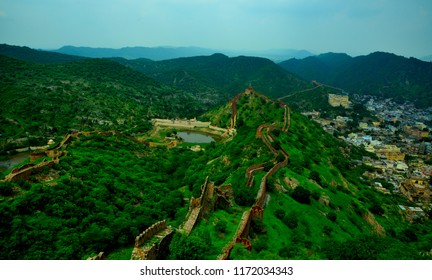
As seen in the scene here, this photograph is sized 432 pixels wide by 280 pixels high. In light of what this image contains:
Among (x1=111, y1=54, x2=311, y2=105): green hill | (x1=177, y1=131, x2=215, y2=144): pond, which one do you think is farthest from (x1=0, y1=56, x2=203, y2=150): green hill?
(x1=111, y1=54, x2=311, y2=105): green hill

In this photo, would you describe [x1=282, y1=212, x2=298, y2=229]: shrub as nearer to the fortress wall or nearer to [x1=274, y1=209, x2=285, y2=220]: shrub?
[x1=274, y1=209, x2=285, y2=220]: shrub

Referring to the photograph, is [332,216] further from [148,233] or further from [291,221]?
[148,233]

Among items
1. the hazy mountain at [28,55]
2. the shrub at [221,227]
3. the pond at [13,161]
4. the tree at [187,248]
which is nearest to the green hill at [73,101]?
the pond at [13,161]

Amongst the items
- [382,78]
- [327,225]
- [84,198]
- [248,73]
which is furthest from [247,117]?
[382,78]

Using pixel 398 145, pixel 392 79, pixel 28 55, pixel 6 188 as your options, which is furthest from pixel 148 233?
pixel 392 79

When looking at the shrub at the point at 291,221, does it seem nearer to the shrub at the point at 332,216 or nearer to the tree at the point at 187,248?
the shrub at the point at 332,216
